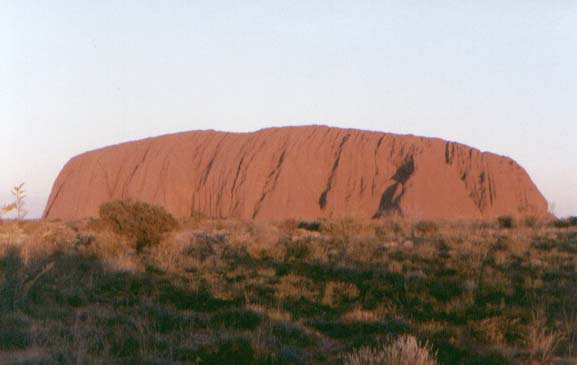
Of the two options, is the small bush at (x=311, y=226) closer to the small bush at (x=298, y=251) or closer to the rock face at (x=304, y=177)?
the small bush at (x=298, y=251)

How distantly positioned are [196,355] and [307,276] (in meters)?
6.78

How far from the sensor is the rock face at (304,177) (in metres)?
53.3

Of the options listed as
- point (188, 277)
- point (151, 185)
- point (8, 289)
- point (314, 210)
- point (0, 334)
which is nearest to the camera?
point (0, 334)

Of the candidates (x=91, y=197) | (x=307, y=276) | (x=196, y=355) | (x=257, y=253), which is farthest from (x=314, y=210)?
(x=196, y=355)

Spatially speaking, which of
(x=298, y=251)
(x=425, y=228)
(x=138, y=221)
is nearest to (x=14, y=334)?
(x=298, y=251)

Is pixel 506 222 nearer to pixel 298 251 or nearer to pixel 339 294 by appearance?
pixel 298 251

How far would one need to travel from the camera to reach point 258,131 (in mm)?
65438

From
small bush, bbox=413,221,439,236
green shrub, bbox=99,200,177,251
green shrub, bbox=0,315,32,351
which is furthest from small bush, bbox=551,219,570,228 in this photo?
green shrub, bbox=0,315,32,351

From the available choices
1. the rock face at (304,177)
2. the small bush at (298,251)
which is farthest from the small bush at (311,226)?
the rock face at (304,177)

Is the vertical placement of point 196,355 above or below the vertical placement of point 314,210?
above

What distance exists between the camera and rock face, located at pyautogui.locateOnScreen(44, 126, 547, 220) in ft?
175

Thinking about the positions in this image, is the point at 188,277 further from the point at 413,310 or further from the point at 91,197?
the point at 91,197

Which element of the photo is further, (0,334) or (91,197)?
(91,197)

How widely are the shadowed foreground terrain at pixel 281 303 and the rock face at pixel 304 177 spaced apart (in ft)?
108
